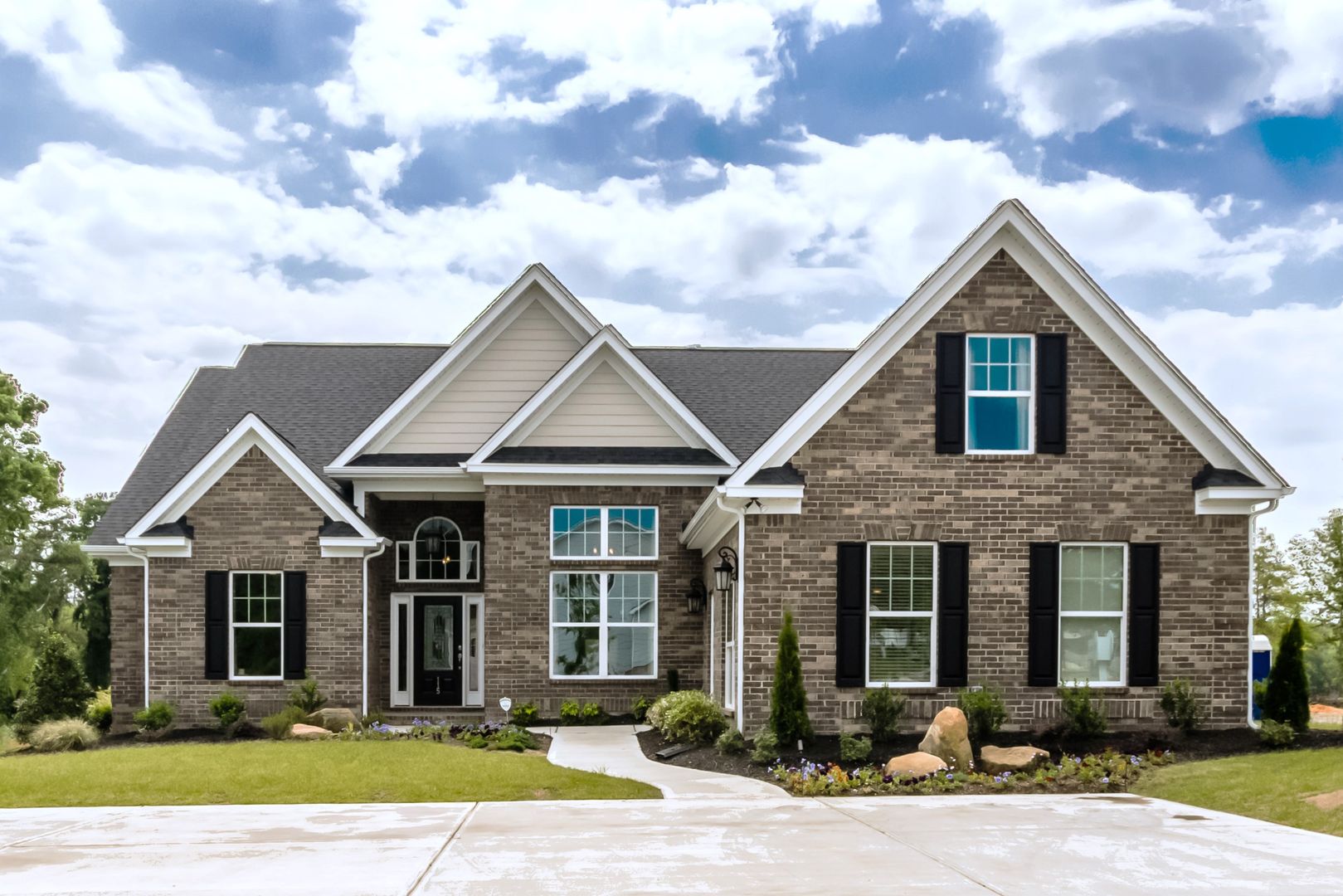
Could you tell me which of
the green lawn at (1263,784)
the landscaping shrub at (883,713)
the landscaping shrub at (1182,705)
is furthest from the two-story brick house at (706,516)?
the green lawn at (1263,784)

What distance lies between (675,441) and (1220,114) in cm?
1016

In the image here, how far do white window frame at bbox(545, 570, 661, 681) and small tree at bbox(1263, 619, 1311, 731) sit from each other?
357 inches

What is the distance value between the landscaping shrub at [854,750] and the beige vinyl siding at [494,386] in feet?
30.0

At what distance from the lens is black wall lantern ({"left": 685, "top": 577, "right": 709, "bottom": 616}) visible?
64.2ft

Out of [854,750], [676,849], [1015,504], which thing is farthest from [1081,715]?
[676,849]

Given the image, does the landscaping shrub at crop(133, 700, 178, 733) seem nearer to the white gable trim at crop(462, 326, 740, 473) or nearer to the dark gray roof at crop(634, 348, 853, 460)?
the white gable trim at crop(462, 326, 740, 473)

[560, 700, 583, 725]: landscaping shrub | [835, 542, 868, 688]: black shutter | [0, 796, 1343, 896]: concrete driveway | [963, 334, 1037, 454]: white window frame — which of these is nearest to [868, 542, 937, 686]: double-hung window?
[835, 542, 868, 688]: black shutter

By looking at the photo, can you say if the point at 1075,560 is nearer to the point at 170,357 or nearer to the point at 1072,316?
the point at 1072,316

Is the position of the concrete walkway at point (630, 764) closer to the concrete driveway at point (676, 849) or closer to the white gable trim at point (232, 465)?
the concrete driveway at point (676, 849)

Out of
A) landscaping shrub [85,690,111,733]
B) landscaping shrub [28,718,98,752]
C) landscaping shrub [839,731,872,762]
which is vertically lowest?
landscaping shrub [85,690,111,733]

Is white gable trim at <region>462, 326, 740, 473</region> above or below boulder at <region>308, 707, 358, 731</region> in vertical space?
above

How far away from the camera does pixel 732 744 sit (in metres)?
14.5

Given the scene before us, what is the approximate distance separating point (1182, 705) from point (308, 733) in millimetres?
11849

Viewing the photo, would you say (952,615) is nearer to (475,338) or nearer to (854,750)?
(854,750)
